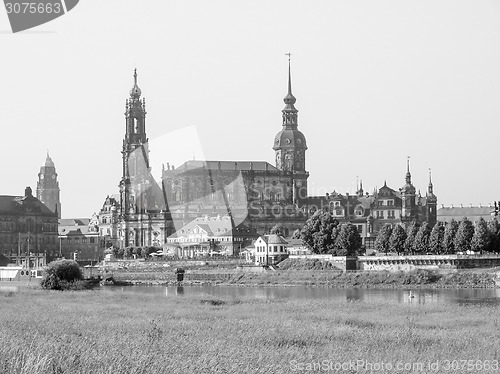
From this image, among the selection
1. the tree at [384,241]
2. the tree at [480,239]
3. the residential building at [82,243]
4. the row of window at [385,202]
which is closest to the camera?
the tree at [480,239]

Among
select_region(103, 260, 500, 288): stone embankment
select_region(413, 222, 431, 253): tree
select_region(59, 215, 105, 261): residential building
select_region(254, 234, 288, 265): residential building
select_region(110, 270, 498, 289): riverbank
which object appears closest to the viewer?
select_region(110, 270, 498, 289): riverbank

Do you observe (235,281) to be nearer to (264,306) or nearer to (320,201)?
(264,306)

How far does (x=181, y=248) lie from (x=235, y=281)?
45574 millimetres

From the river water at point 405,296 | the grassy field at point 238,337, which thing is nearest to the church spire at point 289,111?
the river water at point 405,296

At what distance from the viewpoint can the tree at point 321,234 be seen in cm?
11931

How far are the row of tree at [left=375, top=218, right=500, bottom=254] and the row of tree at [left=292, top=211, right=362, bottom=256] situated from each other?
5.67m

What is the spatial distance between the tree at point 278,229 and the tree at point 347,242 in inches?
1418

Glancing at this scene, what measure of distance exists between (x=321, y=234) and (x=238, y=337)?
260 ft

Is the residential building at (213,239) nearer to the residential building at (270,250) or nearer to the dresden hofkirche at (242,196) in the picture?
the dresden hofkirche at (242,196)

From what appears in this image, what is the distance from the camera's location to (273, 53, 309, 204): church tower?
6934 inches

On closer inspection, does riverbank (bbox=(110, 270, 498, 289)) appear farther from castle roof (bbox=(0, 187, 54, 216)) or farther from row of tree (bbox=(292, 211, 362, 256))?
castle roof (bbox=(0, 187, 54, 216))

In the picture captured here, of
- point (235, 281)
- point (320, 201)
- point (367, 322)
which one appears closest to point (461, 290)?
point (235, 281)

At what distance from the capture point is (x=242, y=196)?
173000mm

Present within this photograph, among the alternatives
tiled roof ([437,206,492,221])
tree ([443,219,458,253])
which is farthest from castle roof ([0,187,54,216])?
tree ([443,219,458,253])
